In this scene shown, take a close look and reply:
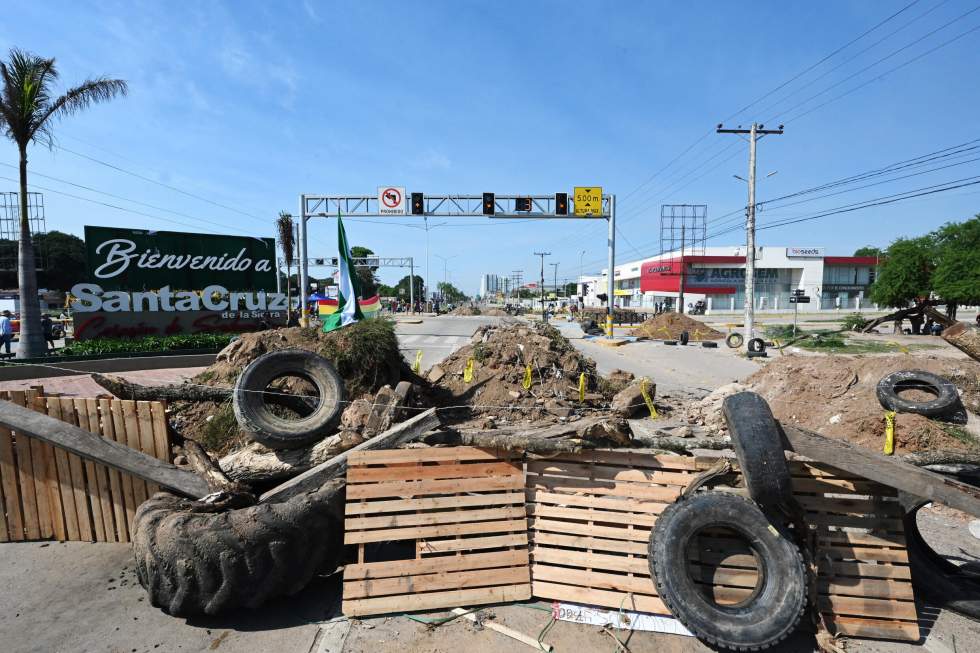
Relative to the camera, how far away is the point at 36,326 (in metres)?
14.8

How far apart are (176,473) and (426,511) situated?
2.57 m

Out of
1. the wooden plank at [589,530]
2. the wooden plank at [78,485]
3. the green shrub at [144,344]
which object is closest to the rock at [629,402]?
the wooden plank at [589,530]

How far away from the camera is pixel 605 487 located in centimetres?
450

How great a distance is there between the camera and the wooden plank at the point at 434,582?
4031 millimetres

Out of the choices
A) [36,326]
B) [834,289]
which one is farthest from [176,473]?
[834,289]

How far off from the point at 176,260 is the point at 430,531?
18.3m

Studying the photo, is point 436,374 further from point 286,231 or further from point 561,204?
point 286,231

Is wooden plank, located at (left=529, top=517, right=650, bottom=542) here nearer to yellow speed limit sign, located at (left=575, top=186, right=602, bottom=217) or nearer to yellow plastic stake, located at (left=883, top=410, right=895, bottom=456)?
yellow plastic stake, located at (left=883, top=410, right=895, bottom=456)

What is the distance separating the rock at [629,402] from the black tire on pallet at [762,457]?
6232mm

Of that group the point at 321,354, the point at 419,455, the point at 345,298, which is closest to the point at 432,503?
the point at 419,455

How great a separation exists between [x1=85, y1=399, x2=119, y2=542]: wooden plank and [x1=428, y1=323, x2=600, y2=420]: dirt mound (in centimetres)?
598

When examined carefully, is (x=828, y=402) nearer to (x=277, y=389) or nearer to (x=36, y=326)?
(x=277, y=389)

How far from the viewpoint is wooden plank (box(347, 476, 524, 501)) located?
439cm

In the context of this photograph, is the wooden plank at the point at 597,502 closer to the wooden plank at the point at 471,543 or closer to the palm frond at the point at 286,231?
the wooden plank at the point at 471,543
